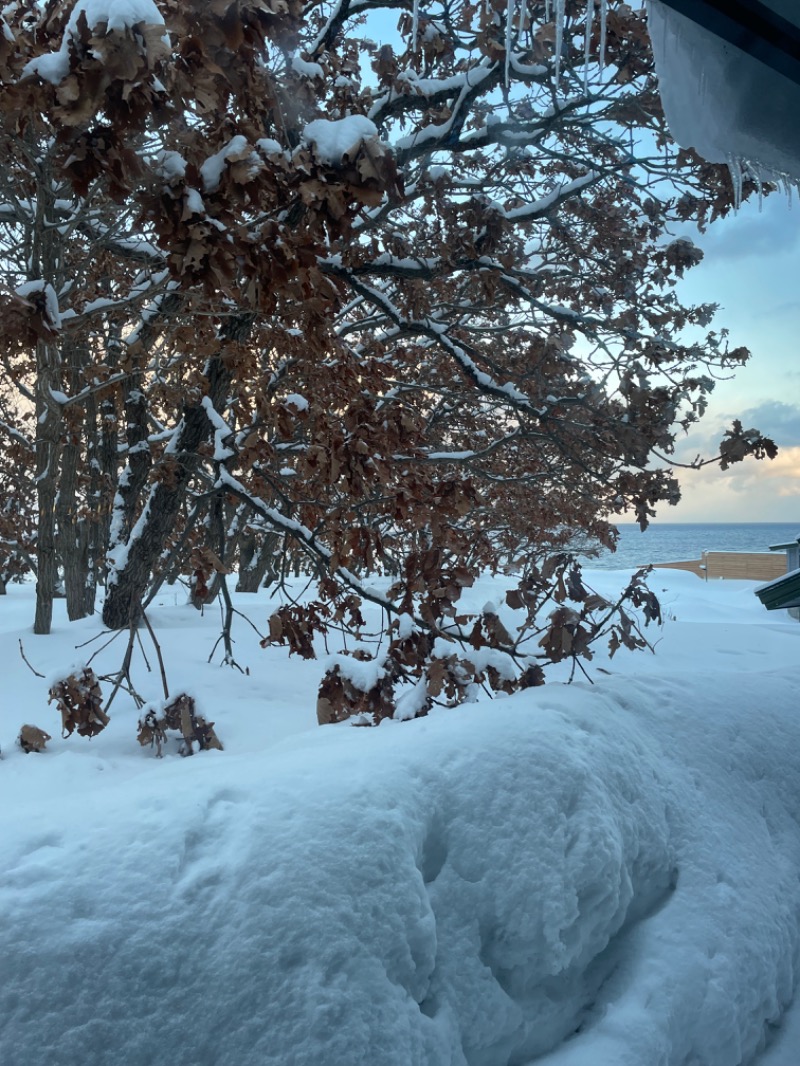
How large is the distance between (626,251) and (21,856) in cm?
820

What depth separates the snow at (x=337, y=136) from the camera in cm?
288

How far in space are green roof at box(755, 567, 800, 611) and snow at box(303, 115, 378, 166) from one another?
3419 mm

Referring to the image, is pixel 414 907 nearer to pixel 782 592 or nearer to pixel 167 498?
pixel 782 592

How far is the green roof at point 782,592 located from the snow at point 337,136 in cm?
342

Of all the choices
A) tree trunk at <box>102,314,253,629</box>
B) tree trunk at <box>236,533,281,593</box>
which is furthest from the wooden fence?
tree trunk at <box>102,314,253,629</box>

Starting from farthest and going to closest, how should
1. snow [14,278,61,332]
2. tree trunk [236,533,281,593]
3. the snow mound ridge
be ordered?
tree trunk [236,533,281,593], snow [14,278,61,332], the snow mound ridge

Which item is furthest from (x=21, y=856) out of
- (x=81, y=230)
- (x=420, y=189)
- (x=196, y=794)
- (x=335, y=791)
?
(x=81, y=230)

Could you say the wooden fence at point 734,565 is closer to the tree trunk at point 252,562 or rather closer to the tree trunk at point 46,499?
the tree trunk at point 252,562

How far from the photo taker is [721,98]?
261cm

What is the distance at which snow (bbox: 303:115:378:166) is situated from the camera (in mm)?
2879

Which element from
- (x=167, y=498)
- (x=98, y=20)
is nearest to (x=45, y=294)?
(x=98, y=20)

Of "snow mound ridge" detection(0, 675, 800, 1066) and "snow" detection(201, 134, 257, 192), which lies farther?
"snow" detection(201, 134, 257, 192)

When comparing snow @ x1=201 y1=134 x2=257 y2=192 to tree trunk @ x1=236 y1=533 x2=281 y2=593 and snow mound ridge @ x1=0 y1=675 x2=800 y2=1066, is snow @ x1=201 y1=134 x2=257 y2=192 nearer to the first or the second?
snow mound ridge @ x1=0 y1=675 x2=800 y2=1066

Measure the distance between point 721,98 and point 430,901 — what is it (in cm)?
284
